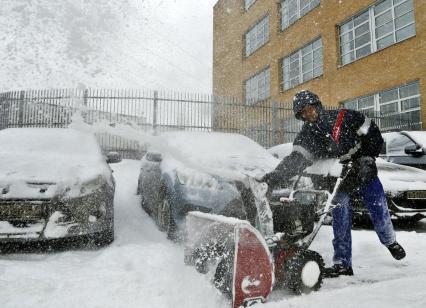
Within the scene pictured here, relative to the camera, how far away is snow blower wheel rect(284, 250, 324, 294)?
2.79 metres

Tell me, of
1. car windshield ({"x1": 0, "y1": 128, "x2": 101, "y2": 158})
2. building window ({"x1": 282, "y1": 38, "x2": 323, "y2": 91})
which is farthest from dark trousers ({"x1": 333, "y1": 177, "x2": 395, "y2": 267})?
building window ({"x1": 282, "y1": 38, "x2": 323, "y2": 91})

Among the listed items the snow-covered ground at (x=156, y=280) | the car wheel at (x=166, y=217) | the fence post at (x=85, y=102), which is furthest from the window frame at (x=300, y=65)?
the snow-covered ground at (x=156, y=280)

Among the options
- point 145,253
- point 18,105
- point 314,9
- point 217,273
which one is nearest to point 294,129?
point 314,9

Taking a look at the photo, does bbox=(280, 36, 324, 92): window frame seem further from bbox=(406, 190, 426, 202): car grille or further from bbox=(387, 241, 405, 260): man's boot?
bbox=(387, 241, 405, 260): man's boot

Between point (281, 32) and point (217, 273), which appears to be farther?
point (281, 32)

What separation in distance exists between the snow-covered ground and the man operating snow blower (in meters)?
0.34

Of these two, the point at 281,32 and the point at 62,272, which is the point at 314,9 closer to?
the point at 281,32

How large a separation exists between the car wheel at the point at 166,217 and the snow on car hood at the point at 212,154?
0.44 metres

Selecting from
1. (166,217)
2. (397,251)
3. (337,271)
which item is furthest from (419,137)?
(166,217)

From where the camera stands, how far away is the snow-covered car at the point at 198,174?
13.7 ft

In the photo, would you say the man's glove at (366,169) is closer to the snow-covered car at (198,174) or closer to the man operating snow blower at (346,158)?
the man operating snow blower at (346,158)

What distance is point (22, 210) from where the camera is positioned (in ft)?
12.5

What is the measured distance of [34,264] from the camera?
3602mm

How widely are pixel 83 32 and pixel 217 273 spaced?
125 metres
